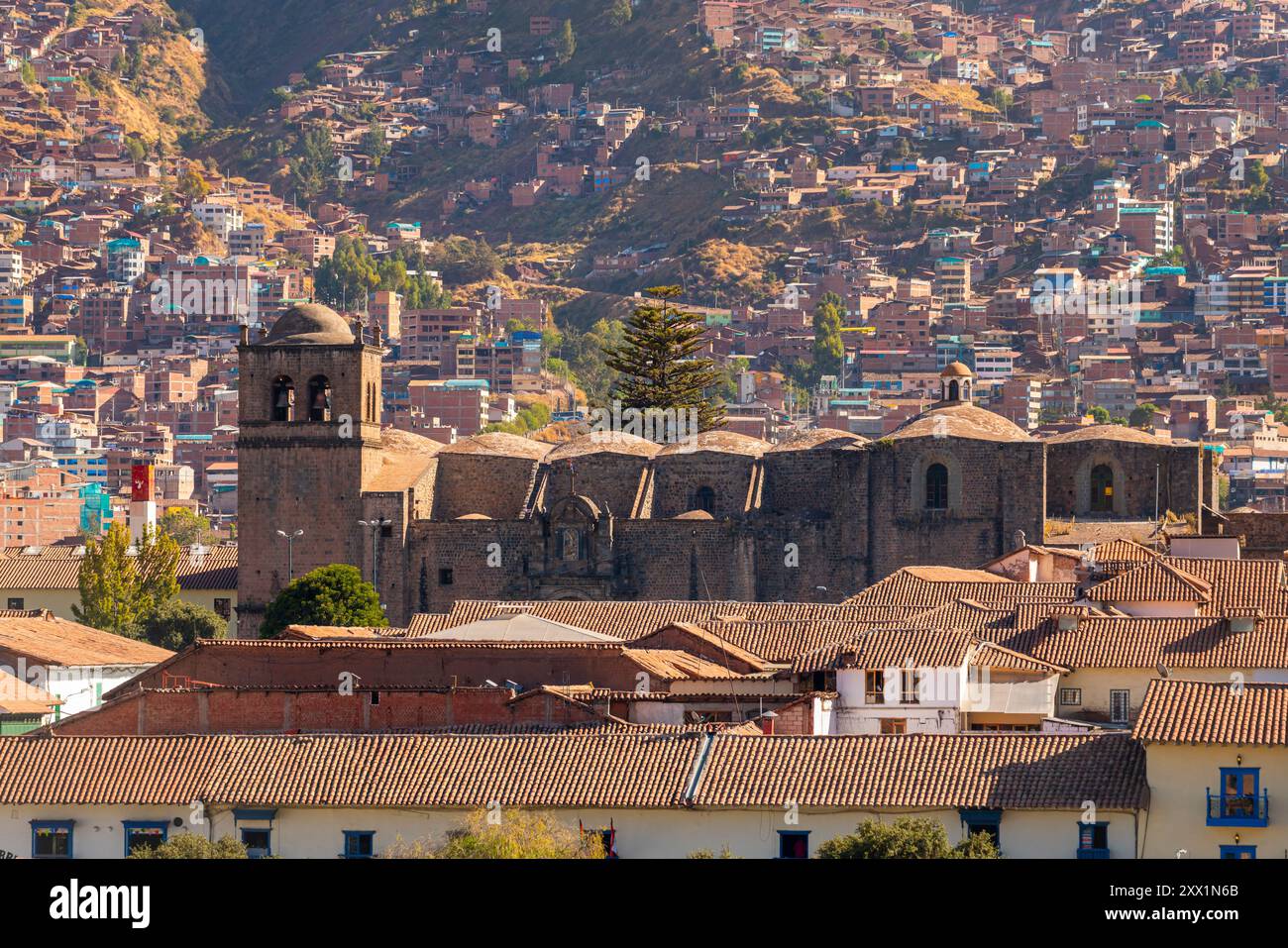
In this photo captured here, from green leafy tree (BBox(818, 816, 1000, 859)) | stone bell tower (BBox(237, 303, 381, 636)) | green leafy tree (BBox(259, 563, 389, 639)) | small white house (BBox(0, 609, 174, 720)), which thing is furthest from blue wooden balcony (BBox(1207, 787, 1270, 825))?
stone bell tower (BBox(237, 303, 381, 636))

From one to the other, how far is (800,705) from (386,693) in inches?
192

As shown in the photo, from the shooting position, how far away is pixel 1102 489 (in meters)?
69.7

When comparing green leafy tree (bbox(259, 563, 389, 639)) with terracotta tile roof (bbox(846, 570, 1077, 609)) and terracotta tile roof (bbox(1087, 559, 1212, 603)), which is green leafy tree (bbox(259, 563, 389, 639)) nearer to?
terracotta tile roof (bbox(846, 570, 1077, 609))

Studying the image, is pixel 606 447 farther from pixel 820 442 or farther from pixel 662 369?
pixel 662 369

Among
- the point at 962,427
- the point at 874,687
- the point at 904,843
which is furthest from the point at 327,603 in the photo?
the point at 904,843

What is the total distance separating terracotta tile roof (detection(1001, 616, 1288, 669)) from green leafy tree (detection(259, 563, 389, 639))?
2509cm

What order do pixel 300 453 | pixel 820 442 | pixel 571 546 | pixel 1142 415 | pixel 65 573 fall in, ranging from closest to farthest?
pixel 571 546, pixel 300 453, pixel 820 442, pixel 65 573, pixel 1142 415

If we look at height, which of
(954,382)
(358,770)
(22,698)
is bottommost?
(22,698)

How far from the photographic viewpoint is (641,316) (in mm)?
84312

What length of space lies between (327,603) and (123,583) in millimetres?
14485

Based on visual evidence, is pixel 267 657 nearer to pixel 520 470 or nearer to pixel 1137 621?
pixel 1137 621

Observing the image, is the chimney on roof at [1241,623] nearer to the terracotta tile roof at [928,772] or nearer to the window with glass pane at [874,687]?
the window with glass pane at [874,687]
